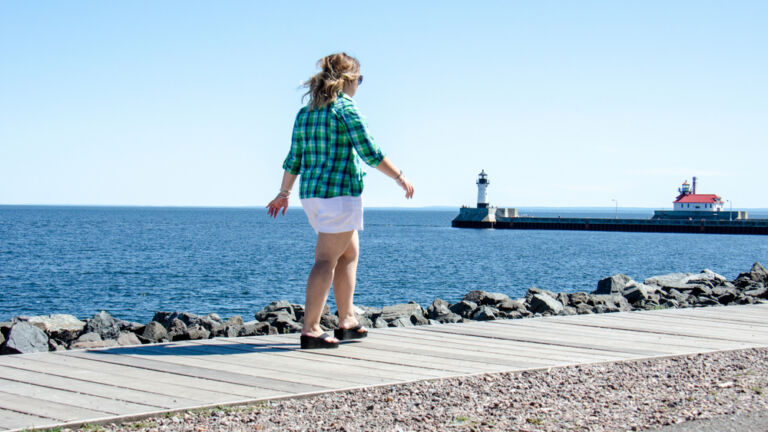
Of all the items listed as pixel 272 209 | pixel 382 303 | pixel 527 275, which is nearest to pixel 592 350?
pixel 272 209

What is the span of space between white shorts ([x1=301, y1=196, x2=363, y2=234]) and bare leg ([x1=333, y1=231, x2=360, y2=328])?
0.26 metres

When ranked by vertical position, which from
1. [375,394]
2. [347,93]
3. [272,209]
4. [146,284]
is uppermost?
[347,93]

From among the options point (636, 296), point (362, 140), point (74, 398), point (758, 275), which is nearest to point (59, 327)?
point (362, 140)

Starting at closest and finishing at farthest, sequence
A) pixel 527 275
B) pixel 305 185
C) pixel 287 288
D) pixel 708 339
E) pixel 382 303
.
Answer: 1. pixel 305 185
2. pixel 708 339
3. pixel 382 303
4. pixel 287 288
5. pixel 527 275

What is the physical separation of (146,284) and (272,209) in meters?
28.7

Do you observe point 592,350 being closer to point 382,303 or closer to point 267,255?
point 382,303

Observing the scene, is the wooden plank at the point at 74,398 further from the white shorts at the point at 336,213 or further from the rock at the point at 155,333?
the rock at the point at 155,333

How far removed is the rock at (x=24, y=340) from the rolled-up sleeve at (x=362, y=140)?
4.14 meters

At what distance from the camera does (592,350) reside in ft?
16.6

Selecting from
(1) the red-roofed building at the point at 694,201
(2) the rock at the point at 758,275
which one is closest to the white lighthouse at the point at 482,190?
(1) the red-roofed building at the point at 694,201

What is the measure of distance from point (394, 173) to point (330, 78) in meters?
0.75

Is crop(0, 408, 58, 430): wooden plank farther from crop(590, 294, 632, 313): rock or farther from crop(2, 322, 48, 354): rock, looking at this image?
crop(590, 294, 632, 313): rock

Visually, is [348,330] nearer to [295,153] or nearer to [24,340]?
[295,153]

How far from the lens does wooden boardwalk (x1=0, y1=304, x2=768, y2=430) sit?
3.44 meters
